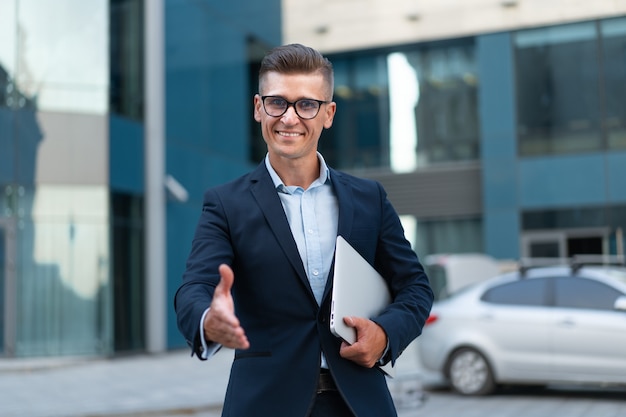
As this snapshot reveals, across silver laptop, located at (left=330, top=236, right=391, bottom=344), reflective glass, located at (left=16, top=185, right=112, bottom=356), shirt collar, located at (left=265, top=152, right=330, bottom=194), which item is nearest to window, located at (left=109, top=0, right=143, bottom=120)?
reflective glass, located at (left=16, top=185, right=112, bottom=356)

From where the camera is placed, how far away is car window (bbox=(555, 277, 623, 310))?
1098 centimetres

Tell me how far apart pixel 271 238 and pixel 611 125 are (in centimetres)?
2463

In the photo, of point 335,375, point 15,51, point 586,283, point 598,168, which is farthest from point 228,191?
point 598,168

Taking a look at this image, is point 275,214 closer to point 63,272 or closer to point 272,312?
point 272,312

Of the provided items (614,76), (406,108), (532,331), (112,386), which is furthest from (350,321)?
(406,108)

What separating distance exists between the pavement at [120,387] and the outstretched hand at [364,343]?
7640mm

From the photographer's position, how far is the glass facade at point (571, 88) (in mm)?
25891

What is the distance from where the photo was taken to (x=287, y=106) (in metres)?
2.68

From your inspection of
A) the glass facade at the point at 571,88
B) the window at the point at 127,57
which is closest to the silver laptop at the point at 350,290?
the window at the point at 127,57

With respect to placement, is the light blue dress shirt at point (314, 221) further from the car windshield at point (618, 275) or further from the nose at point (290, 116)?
the car windshield at point (618, 275)

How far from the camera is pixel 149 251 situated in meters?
20.2

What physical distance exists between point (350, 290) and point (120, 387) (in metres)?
11.3

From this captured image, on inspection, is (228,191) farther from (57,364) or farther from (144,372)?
(57,364)

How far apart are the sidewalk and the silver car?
2918 mm
